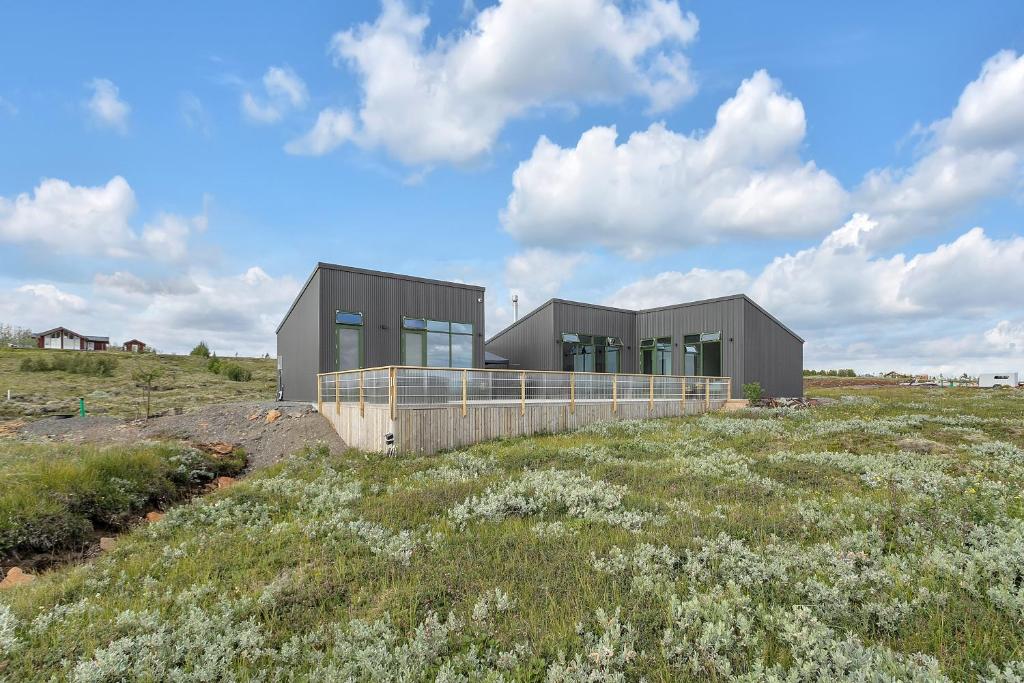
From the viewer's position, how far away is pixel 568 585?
4.43 m

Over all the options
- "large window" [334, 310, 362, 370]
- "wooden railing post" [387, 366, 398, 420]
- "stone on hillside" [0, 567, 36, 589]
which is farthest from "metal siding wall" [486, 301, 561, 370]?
"stone on hillside" [0, 567, 36, 589]

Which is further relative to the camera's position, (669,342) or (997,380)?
(997,380)

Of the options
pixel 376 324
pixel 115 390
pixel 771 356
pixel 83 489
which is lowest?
pixel 83 489

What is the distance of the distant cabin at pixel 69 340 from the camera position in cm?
6809

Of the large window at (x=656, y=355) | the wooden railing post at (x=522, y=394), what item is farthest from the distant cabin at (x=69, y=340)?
the wooden railing post at (x=522, y=394)

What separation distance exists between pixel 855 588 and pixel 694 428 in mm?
10344

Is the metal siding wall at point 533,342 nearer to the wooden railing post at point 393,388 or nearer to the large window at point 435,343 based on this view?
the large window at point 435,343

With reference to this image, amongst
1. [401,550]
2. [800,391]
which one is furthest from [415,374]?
[800,391]

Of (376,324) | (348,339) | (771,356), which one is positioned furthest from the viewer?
(771,356)

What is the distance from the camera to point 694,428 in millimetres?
14164

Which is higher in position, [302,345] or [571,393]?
[302,345]

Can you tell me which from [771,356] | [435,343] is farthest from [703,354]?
[435,343]

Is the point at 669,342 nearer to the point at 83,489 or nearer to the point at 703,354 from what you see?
the point at 703,354

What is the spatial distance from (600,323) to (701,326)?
4701mm
